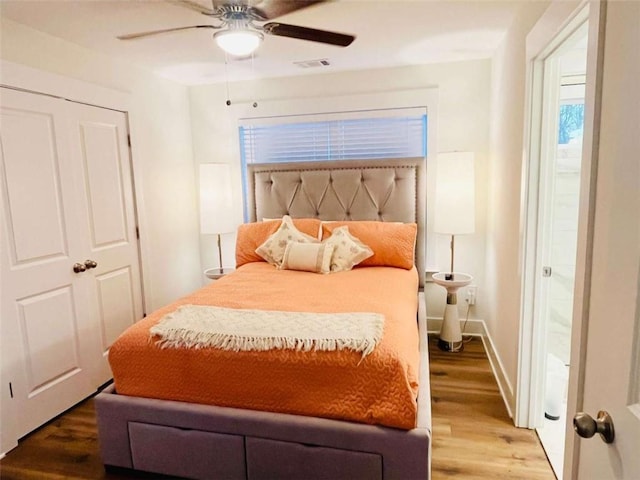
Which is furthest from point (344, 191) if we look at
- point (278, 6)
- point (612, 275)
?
point (612, 275)

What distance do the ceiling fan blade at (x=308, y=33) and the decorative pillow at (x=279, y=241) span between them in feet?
4.90

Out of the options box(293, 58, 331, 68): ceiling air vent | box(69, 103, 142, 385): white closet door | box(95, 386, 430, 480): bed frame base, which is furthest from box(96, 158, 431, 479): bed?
box(293, 58, 331, 68): ceiling air vent

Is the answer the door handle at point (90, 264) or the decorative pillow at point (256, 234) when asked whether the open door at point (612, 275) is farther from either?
the door handle at point (90, 264)

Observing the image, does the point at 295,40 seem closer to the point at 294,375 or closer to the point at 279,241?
the point at 279,241

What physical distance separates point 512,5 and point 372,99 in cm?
139

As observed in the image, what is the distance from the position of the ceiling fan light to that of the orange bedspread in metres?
1.36

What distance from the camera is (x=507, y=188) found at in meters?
2.63

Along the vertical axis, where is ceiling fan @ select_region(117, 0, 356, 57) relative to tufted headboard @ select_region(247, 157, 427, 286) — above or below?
above

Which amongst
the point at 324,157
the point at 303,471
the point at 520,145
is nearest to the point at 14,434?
the point at 303,471

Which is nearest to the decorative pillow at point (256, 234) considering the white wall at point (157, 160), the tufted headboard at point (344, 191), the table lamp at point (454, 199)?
the tufted headboard at point (344, 191)

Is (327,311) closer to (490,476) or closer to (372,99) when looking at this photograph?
(490,476)

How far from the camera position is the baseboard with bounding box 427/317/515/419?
2465 millimetres

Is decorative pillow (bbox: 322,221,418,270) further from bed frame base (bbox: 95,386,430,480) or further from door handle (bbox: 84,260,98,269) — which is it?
door handle (bbox: 84,260,98,269)

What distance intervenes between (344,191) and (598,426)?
2869mm
